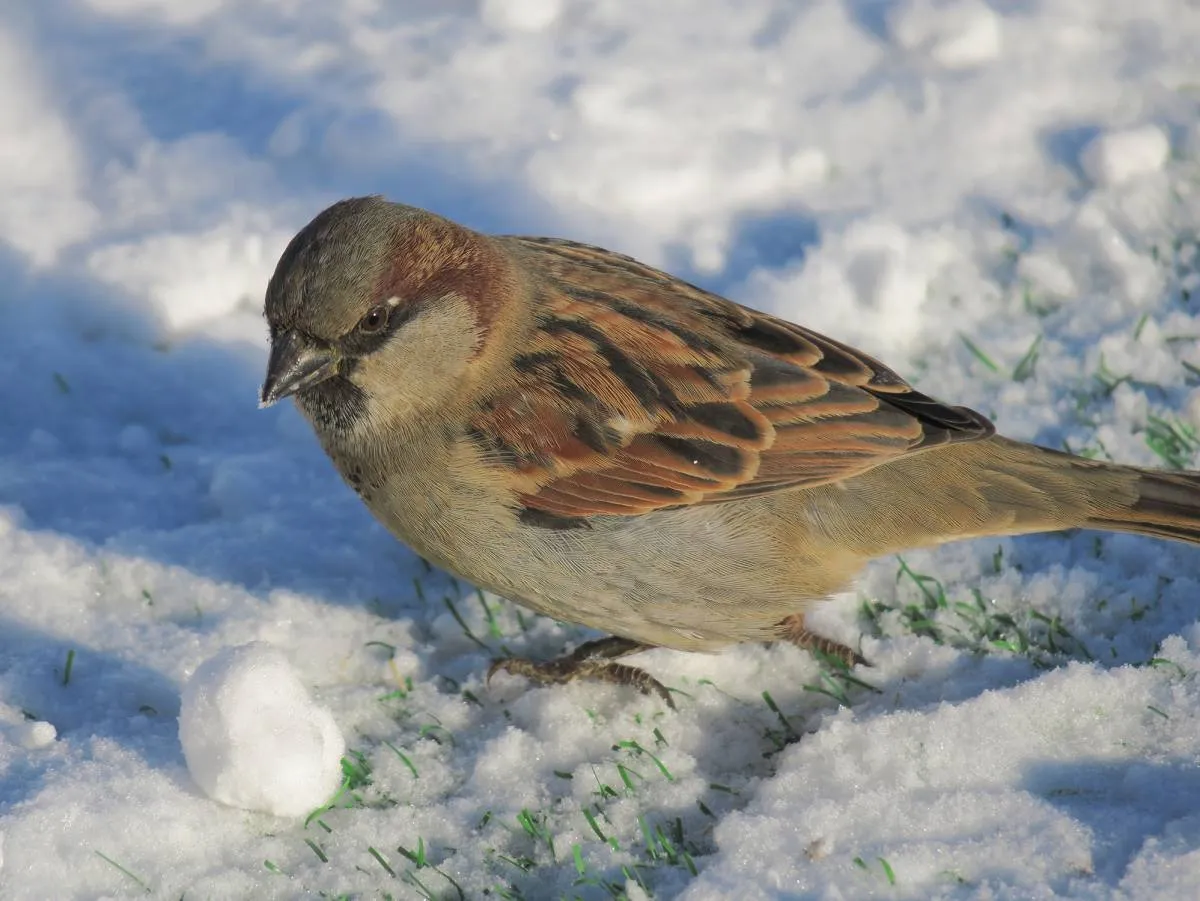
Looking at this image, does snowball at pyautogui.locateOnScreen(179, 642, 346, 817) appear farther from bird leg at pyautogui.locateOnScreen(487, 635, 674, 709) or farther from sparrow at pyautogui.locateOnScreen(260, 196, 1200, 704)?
bird leg at pyautogui.locateOnScreen(487, 635, 674, 709)

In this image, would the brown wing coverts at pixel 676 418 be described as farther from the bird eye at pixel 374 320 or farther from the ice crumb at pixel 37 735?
the ice crumb at pixel 37 735

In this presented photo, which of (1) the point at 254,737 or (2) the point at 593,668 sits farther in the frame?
(2) the point at 593,668

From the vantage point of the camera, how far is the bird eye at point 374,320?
4.02 metres

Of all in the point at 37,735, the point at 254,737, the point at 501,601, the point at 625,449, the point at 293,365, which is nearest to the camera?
A: the point at 254,737

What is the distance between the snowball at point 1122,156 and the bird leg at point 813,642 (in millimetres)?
3001

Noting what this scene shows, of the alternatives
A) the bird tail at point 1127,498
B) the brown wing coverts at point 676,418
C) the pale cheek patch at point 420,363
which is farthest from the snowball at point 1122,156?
the pale cheek patch at point 420,363

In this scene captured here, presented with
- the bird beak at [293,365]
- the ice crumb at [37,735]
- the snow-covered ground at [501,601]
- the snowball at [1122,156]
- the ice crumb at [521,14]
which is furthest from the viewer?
the ice crumb at [521,14]

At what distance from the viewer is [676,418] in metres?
4.14

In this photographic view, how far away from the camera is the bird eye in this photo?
4023 millimetres

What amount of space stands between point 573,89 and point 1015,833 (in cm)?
444

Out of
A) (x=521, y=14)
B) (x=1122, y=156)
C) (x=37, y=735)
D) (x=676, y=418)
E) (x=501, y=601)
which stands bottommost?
(x=37, y=735)

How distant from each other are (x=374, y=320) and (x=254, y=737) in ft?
3.99

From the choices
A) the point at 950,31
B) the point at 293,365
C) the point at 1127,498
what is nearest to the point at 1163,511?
the point at 1127,498

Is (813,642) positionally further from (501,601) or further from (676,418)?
(501,601)
